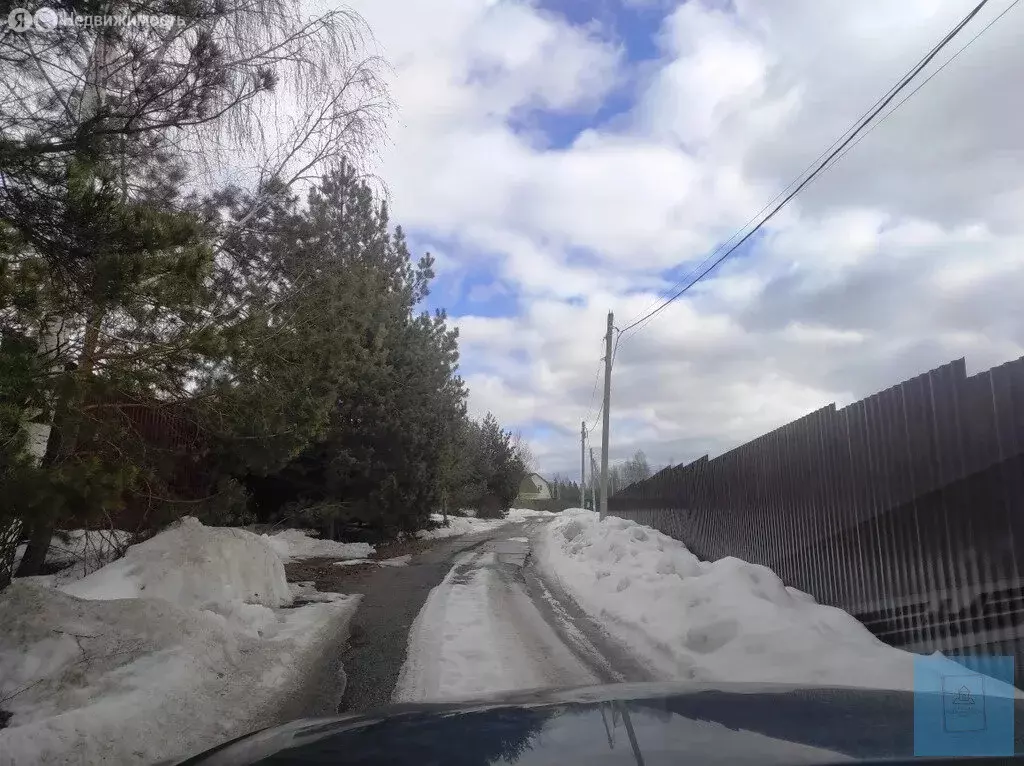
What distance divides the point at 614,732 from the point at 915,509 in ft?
14.6

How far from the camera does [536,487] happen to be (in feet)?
402

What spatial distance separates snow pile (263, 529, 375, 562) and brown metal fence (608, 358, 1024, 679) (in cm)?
1215

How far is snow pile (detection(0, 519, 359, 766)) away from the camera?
14.5 ft

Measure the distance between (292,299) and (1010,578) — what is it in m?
8.02

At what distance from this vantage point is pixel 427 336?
2370cm

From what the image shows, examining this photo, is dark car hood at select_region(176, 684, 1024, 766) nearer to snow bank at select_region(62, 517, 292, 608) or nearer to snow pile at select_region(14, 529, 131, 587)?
snow bank at select_region(62, 517, 292, 608)

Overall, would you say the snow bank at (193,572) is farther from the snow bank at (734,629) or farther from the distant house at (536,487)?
the distant house at (536,487)

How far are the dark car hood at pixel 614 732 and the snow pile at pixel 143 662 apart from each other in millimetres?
1474

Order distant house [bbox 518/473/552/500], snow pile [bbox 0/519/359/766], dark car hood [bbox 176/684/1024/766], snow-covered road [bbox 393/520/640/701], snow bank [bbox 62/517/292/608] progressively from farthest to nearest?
distant house [bbox 518/473/552/500] → snow bank [bbox 62/517/292/608] → snow-covered road [bbox 393/520/640/701] → snow pile [bbox 0/519/359/766] → dark car hood [bbox 176/684/1024/766]

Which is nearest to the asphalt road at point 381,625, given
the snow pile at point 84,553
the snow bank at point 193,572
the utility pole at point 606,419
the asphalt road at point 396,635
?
the asphalt road at point 396,635

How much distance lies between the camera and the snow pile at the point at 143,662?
441 centimetres

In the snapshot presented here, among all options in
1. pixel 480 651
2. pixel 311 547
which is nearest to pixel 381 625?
pixel 480 651

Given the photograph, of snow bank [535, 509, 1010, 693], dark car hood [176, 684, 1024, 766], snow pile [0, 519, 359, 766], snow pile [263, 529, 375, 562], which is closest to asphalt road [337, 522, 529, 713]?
snow pile [0, 519, 359, 766]

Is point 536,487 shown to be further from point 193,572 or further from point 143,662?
point 143,662
